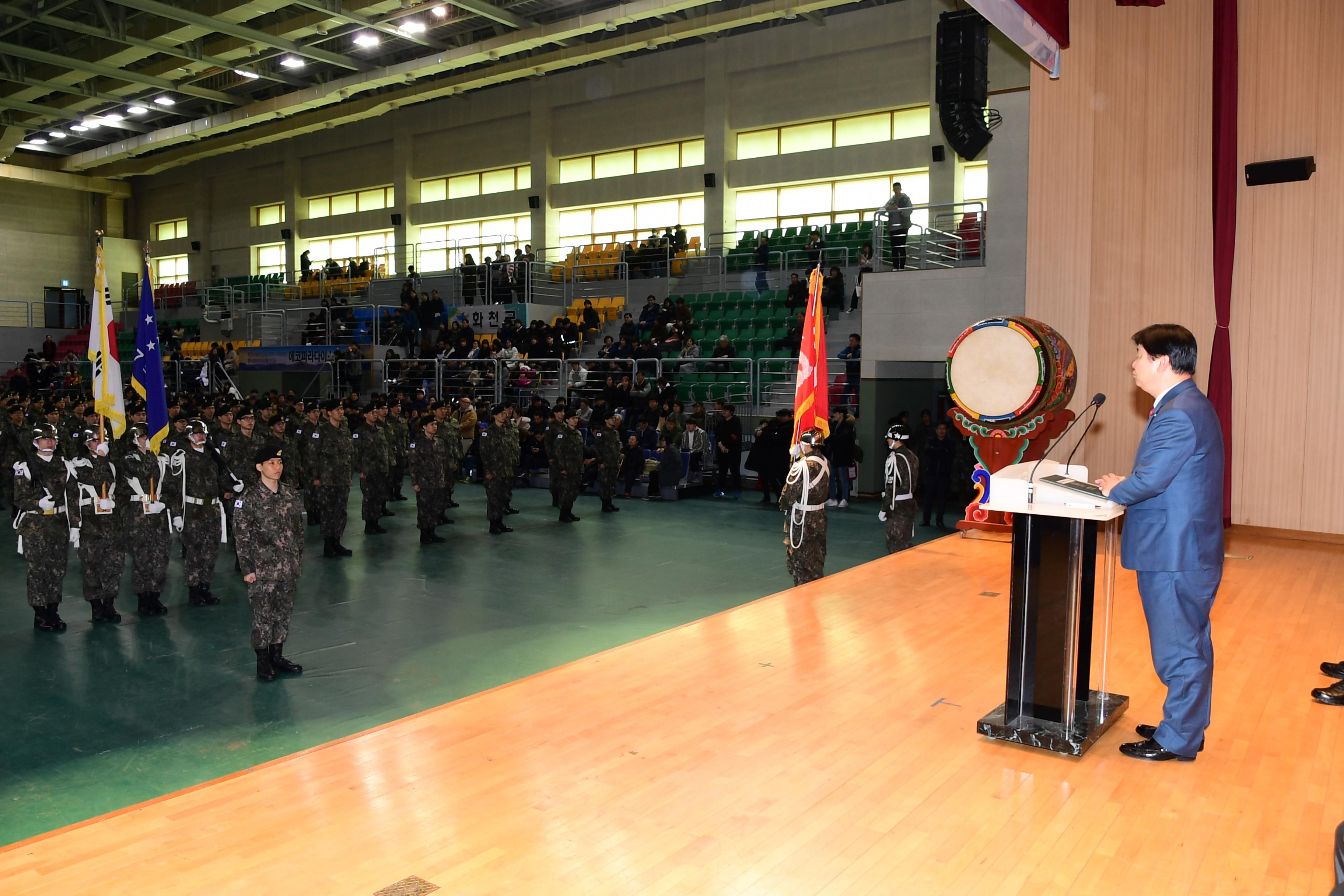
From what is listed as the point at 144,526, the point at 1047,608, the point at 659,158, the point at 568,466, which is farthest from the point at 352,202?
the point at 1047,608

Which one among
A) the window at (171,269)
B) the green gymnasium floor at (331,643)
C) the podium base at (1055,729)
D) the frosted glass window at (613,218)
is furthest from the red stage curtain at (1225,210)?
the window at (171,269)

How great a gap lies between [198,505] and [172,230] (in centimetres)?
3151

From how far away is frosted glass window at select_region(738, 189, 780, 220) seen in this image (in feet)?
75.4

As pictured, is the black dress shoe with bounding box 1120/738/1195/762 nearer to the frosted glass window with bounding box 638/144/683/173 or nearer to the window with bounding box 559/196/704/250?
the window with bounding box 559/196/704/250

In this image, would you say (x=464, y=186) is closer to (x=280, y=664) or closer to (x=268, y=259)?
(x=268, y=259)

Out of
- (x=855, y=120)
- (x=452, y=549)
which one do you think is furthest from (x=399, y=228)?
(x=452, y=549)

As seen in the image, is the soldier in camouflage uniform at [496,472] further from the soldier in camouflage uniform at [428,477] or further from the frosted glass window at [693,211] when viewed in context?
the frosted glass window at [693,211]

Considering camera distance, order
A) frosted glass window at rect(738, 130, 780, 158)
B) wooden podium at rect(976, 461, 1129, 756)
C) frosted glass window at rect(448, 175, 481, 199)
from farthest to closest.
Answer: frosted glass window at rect(448, 175, 481, 199)
frosted glass window at rect(738, 130, 780, 158)
wooden podium at rect(976, 461, 1129, 756)

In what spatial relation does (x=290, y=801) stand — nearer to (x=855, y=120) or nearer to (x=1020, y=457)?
(x=1020, y=457)

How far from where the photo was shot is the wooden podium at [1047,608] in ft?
13.0

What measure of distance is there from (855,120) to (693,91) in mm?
4181

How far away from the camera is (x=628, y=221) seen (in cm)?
2538

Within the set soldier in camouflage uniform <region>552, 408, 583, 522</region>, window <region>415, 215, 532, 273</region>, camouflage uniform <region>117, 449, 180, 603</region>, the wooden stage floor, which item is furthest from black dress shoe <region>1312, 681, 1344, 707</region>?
window <region>415, 215, 532, 273</region>

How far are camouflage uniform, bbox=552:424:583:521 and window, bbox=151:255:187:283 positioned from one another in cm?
2743
